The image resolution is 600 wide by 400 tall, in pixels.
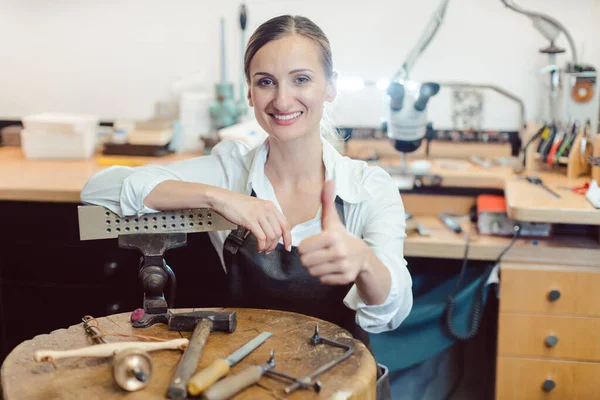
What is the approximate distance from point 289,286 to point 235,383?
0.66 meters

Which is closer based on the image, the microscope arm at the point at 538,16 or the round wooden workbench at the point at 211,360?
the round wooden workbench at the point at 211,360

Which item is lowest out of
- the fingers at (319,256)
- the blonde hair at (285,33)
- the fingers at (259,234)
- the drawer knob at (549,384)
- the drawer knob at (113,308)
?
the drawer knob at (549,384)

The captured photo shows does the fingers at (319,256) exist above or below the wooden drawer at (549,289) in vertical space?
above

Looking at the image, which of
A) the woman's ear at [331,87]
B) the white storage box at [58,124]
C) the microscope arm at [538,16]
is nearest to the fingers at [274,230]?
the woman's ear at [331,87]

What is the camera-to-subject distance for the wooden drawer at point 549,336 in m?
2.43

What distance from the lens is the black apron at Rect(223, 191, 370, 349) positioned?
1937 millimetres

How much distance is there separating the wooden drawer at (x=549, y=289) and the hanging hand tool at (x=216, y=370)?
1.23m

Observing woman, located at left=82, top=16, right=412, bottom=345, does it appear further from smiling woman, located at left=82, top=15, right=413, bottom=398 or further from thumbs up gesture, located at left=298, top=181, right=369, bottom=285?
thumbs up gesture, located at left=298, top=181, right=369, bottom=285

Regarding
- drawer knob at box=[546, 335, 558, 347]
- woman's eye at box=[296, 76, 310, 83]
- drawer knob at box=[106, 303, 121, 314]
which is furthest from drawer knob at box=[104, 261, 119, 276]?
drawer knob at box=[546, 335, 558, 347]

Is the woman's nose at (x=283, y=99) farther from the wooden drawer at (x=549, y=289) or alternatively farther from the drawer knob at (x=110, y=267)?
the drawer knob at (x=110, y=267)

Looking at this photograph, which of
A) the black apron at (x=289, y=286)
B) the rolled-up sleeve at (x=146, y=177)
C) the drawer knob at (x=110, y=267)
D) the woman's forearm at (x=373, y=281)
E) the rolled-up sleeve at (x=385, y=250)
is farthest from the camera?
the drawer knob at (x=110, y=267)

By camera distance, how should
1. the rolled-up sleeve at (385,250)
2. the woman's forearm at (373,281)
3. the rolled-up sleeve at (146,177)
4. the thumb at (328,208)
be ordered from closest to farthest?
1. the thumb at (328,208)
2. the woman's forearm at (373,281)
3. the rolled-up sleeve at (385,250)
4. the rolled-up sleeve at (146,177)

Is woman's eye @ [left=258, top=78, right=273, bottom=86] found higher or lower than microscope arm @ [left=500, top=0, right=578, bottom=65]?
lower

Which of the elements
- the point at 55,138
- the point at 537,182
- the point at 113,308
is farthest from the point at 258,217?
the point at 55,138
